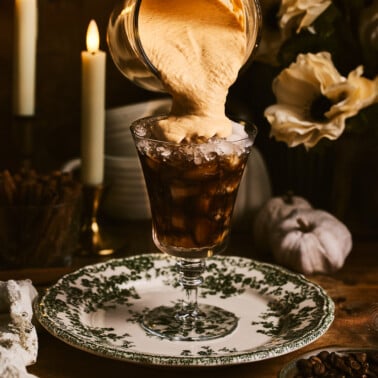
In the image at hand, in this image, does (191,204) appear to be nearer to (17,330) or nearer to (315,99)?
(17,330)

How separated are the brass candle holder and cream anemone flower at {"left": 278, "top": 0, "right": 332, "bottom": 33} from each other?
19.2 inches

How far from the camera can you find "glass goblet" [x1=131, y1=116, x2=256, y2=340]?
1.40 meters

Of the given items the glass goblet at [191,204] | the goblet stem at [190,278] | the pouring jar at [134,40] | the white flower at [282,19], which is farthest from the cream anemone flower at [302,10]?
the goblet stem at [190,278]

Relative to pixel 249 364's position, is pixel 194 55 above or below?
above

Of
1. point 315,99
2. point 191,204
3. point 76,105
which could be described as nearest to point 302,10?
point 315,99

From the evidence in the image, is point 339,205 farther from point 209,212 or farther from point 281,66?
point 209,212

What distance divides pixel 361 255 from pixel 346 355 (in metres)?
0.59

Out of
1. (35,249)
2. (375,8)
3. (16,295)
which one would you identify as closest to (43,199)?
(35,249)

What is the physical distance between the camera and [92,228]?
194 centimetres

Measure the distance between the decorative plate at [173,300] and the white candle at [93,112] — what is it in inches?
10.0

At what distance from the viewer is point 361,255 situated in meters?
1.92

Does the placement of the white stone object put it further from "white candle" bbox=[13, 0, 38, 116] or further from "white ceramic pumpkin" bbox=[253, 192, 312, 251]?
"white candle" bbox=[13, 0, 38, 116]

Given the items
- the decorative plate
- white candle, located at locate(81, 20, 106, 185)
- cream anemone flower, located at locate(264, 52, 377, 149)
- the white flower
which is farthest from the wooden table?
the white flower

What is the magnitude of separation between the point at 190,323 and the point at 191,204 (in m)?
0.20
